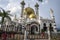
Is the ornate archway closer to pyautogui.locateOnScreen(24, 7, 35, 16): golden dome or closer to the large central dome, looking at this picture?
the large central dome

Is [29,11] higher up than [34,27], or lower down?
higher up

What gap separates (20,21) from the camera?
1458 inches

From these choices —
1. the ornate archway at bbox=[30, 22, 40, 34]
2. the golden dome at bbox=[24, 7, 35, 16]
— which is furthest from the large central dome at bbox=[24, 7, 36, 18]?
the ornate archway at bbox=[30, 22, 40, 34]

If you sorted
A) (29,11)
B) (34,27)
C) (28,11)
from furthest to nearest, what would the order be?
(29,11), (28,11), (34,27)

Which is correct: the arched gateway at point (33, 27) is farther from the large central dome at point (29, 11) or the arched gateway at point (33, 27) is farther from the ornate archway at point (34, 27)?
the large central dome at point (29, 11)

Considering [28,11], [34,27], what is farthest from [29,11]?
[34,27]

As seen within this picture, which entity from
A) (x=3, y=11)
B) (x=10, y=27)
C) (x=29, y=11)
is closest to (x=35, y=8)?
(x=29, y=11)

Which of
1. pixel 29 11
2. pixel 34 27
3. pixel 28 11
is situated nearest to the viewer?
pixel 34 27

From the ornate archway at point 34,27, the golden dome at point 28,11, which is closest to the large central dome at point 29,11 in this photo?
the golden dome at point 28,11

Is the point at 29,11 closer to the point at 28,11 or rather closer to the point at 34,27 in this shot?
the point at 28,11

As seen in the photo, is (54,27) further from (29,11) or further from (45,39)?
(45,39)

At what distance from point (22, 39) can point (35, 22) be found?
15.4m

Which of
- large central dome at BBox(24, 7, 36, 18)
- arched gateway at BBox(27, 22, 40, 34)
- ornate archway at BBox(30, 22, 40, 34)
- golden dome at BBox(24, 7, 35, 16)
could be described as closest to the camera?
arched gateway at BBox(27, 22, 40, 34)

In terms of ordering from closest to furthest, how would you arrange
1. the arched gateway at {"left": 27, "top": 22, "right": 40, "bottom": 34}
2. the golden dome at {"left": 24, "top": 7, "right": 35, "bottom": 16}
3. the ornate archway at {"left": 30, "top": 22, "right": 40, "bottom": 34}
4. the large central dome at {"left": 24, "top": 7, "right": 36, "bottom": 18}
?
the arched gateway at {"left": 27, "top": 22, "right": 40, "bottom": 34} < the ornate archway at {"left": 30, "top": 22, "right": 40, "bottom": 34} < the large central dome at {"left": 24, "top": 7, "right": 36, "bottom": 18} < the golden dome at {"left": 24, "top": 7, "right": 35, "bottom": 16}
